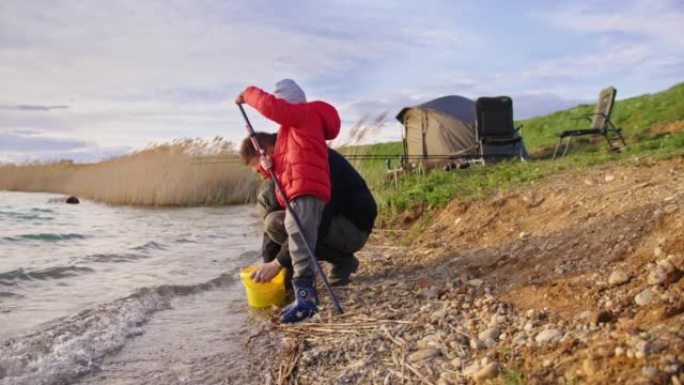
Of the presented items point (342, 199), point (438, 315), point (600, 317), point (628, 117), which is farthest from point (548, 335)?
point (628, 117)

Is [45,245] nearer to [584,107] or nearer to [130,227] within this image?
[130,227]

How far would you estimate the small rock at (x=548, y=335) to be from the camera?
283 centimetres

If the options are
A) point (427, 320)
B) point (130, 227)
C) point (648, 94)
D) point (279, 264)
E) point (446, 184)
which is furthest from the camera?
point (648, 94)

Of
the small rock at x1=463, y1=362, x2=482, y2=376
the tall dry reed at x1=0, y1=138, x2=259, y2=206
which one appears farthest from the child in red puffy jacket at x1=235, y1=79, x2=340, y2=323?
the tall dry reed at x1=0, y1=138, x2=259, y2=206

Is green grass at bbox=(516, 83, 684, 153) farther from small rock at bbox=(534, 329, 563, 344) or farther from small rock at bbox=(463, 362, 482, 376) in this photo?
small rock at bbox=(463, 362, 482, 376)

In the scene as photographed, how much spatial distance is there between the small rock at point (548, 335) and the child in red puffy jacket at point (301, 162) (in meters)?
1.74

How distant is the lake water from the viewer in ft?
12.4

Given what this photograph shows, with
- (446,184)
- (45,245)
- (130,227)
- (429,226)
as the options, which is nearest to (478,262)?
(429,226)

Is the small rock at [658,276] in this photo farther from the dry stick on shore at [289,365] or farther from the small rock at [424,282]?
the dry stick on shore at [289,365]

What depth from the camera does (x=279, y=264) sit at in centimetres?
480

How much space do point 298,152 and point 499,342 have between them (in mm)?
1814

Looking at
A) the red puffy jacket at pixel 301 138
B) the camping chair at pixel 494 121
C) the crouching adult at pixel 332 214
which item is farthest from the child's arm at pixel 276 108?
the camping chair at pixel 494 121

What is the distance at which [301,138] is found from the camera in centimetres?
421

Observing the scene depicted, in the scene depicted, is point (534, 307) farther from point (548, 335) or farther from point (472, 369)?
point (472, 369)
